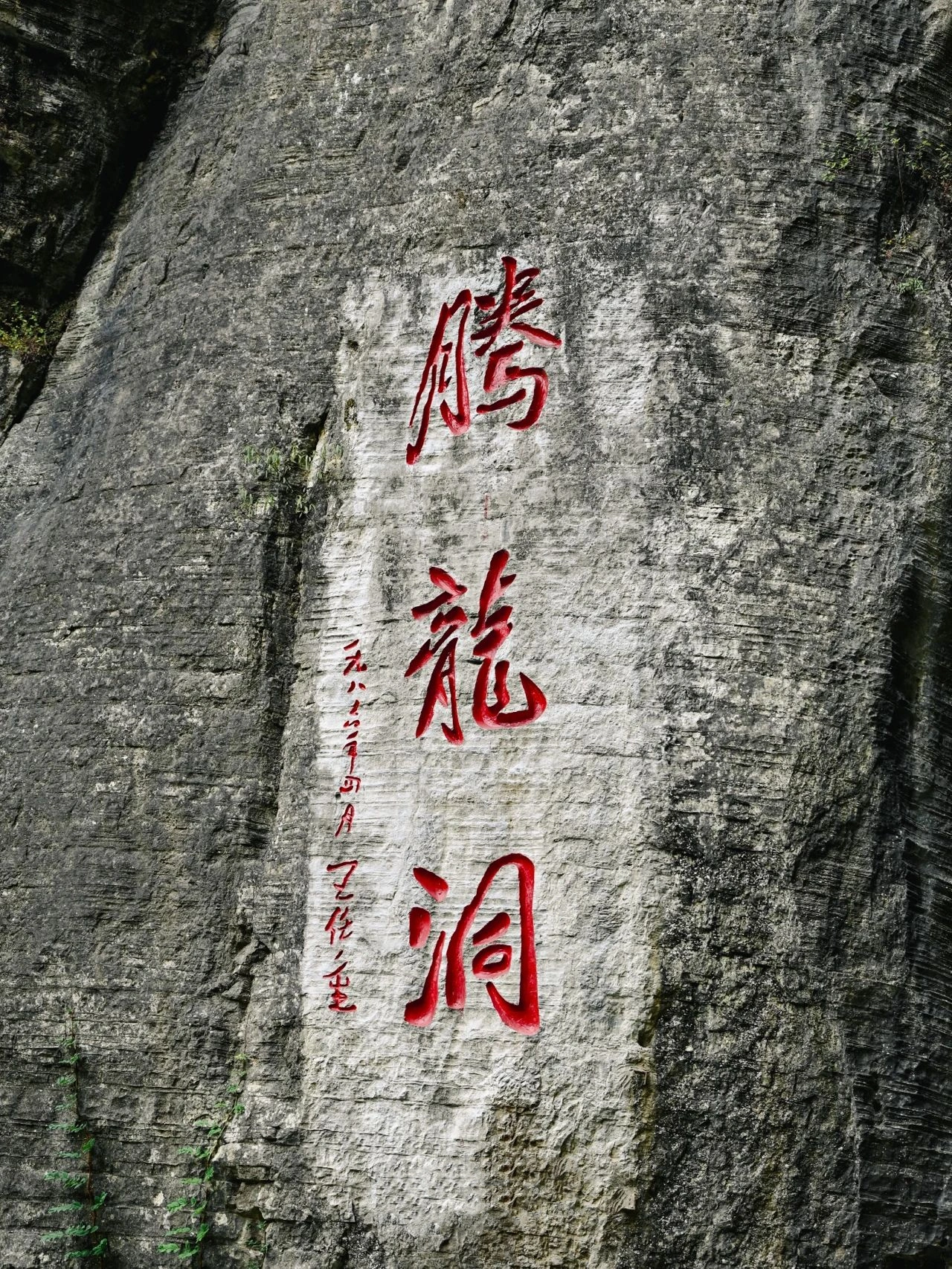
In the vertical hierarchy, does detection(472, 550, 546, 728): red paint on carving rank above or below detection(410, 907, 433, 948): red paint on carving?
above

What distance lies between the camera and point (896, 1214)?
3.54 meters

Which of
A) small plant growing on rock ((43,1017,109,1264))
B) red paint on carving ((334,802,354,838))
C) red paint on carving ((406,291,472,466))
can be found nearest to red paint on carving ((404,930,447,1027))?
red paint on carving ((334,802,354,838))

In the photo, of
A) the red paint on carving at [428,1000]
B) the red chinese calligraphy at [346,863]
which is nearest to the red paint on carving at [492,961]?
the red paint on carving at [428,1000]

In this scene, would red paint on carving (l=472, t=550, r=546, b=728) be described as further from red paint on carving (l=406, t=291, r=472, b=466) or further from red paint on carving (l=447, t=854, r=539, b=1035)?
red paint on carving (l=406, t=291, r=472, b=466)

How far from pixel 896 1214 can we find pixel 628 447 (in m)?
2.35

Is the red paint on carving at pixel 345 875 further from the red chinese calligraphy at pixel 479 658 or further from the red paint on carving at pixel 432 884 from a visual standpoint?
the red chinese calligraphy at pixel 479 658

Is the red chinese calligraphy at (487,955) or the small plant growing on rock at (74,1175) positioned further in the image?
the small plant growing on rock at (74,1175)

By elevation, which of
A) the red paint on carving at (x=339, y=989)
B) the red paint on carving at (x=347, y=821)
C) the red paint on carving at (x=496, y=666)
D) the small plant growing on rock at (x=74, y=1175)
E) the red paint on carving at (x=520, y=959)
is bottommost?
the small plant growing on rock at (x=74, y=1175)

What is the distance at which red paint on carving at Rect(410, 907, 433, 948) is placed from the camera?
12.6 ft

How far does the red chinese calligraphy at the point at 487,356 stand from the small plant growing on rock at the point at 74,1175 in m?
2.31

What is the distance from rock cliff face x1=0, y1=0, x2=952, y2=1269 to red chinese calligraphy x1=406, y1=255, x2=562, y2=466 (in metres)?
0.02

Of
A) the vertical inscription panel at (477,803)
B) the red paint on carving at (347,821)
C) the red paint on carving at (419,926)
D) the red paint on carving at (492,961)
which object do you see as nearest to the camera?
the vertical inscription panel at (477,803)

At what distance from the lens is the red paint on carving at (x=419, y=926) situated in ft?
12.6

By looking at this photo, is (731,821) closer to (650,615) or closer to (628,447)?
(650,615)
